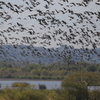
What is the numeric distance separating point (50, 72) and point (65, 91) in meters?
65.0

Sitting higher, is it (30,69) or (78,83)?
(78,83)

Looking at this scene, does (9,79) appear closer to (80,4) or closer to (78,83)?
(78,83)

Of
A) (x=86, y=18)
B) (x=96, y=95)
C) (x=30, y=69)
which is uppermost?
(x=86, y=18)

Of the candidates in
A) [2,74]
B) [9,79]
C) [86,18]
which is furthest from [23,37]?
[2,74]

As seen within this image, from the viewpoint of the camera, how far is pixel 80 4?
14.5 metres

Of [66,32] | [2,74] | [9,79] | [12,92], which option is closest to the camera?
[66,32]

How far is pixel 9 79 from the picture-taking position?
270 feet

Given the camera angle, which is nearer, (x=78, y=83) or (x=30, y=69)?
(x=78, y=83)

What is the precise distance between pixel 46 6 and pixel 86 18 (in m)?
1.98

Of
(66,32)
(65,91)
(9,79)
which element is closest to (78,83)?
(65,91)

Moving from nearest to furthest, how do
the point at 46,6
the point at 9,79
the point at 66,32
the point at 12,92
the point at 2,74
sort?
the point at 46,6, the point at 66,32, the point at 12,92, the point at 9,79, the point at 2,74

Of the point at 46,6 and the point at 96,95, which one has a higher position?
the point at 46,6

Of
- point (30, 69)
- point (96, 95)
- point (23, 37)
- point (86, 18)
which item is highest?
point (86, 18)

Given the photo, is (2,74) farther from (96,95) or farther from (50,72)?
(96,95)
